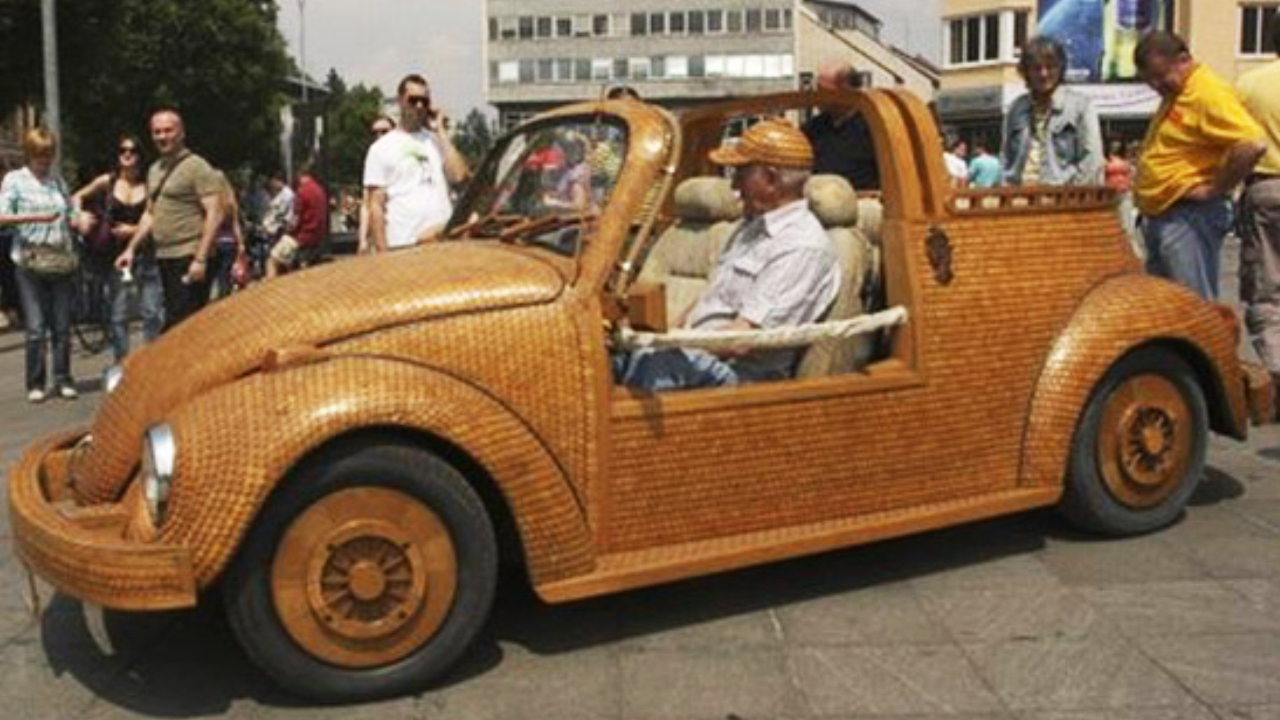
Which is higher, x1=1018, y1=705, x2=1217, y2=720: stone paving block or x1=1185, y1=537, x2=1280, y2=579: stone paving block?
x1=1185, y1=537, x2=1280, y2=579: stone paving block

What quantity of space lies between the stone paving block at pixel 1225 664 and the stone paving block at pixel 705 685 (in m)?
1.11

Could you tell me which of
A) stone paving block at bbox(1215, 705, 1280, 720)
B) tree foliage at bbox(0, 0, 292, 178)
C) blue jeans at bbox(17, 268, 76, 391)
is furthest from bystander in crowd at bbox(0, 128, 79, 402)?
tree foliage at bbox(0, 0, 292, 178)

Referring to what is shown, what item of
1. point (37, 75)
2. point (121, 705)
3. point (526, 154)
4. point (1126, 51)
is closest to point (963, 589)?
point (526, 154)

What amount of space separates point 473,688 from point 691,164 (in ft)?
9.43

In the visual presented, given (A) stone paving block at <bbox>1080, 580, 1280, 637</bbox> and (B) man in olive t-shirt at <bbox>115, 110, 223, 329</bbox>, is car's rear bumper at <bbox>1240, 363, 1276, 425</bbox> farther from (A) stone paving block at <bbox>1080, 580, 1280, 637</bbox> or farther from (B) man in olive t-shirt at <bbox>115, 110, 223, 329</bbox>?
(B) man in olive t-shirt at <bbox>115, 110, 223, 329</bbox>

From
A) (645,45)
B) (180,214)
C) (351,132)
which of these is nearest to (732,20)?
(645,45)

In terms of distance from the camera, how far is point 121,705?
4.23 metres

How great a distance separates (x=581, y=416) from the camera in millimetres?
4371

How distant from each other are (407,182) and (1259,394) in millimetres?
4547

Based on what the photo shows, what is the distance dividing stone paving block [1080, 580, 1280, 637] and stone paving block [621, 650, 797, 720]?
1.16 metres

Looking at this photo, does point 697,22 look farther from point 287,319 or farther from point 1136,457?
point 287,319

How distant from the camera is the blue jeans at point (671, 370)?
4660 mm

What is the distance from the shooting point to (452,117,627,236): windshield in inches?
193

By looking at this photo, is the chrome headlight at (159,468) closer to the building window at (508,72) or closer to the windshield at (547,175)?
the windshield at (547,175)
